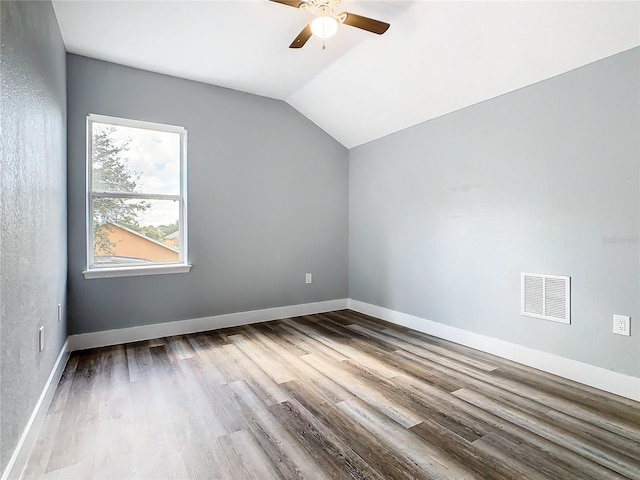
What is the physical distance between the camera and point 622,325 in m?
2.22

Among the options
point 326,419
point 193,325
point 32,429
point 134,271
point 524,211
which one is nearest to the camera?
point 32,429

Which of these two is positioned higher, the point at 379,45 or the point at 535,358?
the point at 379,45

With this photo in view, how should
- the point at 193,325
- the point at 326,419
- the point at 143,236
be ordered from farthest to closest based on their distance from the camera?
the point at 193,325 → the point at 143,236 → the point at 326,419

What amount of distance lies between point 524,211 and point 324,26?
79.8 inches

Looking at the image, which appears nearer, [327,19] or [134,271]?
[327,19]

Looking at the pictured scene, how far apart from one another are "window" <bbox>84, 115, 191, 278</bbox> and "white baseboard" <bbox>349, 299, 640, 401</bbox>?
8.25 feet

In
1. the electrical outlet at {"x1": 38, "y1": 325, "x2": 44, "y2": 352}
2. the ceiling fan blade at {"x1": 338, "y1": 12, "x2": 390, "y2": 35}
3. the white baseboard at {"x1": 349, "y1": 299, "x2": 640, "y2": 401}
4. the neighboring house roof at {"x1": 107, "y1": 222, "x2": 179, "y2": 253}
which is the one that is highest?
the ceiling fan blade at {"x1": 338, "y1": 12, "x2": 390, "y2": 35}

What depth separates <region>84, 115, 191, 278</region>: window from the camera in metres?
3.21

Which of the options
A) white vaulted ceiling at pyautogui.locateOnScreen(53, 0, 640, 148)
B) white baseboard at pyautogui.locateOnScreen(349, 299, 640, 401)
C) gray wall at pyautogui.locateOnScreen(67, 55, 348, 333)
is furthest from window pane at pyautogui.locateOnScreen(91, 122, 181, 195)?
white baseboard at pyautogui.locateOnScreen(349, 299, 640, 401)

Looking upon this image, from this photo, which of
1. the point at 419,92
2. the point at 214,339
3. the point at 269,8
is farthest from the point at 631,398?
the point at 269,8

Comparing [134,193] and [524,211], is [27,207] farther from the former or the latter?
[524,211]

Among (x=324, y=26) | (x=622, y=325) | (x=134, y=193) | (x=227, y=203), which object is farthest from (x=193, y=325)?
(x=622, y=325)

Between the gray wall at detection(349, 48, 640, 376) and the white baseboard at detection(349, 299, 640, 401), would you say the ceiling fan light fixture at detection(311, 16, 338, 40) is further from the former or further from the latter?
the white baseboard at detection(349, 299, 640, 401)

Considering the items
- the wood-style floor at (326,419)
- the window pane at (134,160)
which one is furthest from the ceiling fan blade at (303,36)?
the wood-style floor at (326,419)
